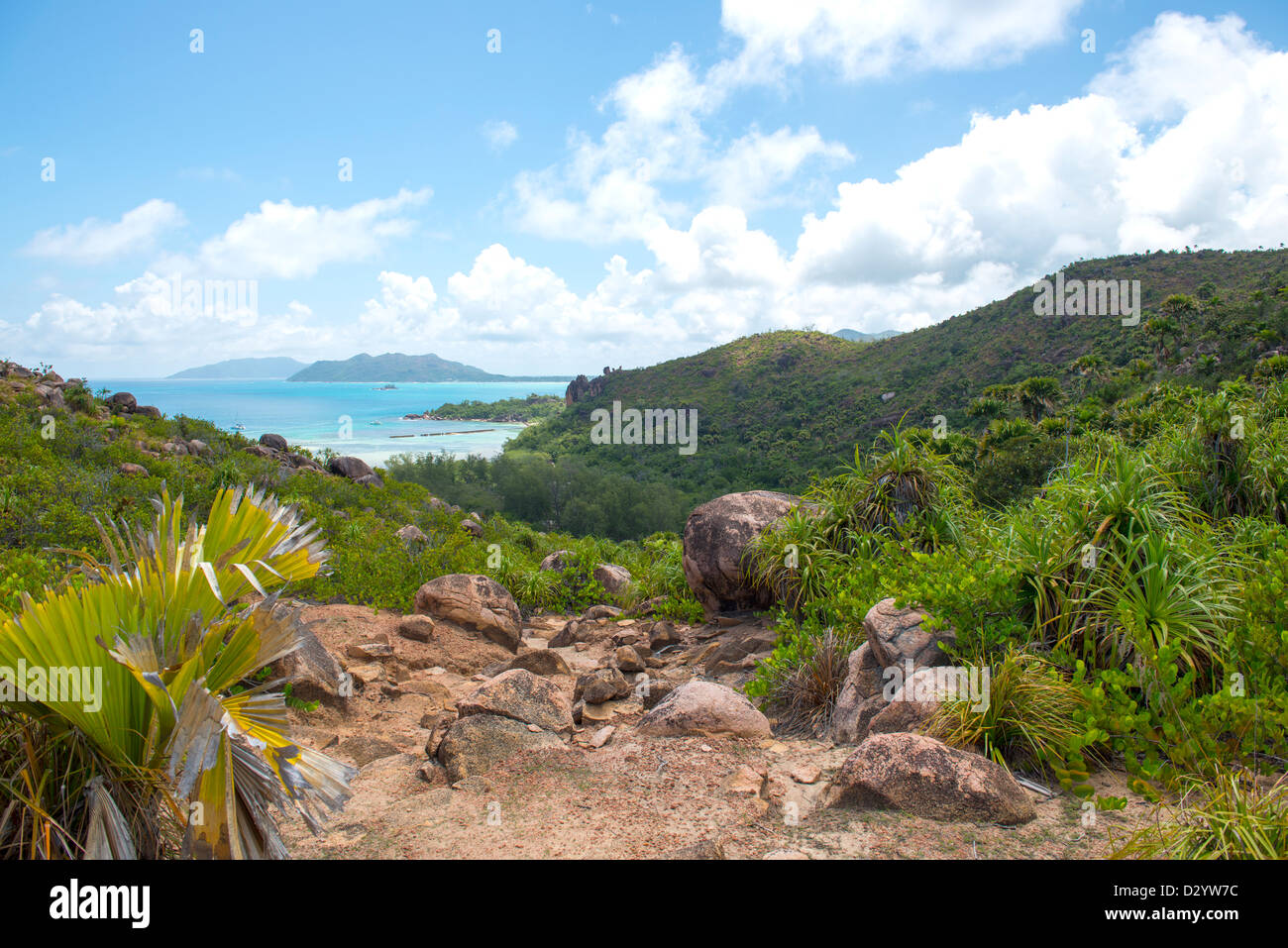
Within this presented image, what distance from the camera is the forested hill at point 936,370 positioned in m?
30.8

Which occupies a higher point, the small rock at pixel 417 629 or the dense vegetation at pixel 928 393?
the dense vegetation at pixel 928 393

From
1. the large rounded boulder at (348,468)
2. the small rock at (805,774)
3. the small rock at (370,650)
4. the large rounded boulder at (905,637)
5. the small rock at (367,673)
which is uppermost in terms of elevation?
the large rounded boulder at (348,468)

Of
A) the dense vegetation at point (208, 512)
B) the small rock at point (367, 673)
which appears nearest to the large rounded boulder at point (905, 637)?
the dense vegetation at point (208, 512)

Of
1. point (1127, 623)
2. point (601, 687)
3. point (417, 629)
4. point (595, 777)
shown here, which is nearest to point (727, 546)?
point (601, 687)

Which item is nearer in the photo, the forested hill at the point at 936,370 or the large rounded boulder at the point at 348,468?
the large rounded boulder at the point at 348,468

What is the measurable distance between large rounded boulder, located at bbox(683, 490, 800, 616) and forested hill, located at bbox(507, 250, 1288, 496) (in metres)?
18.2

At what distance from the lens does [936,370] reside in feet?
147

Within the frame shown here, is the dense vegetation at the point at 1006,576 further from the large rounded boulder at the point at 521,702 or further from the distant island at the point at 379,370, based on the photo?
the distant island at the point at 379,370

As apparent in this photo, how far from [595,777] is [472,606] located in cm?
510

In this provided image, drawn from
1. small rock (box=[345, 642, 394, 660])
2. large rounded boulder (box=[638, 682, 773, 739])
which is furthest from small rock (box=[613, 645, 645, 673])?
small rock (box=[345, 642, 394, 660])

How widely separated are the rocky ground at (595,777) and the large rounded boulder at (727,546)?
1.19 meters

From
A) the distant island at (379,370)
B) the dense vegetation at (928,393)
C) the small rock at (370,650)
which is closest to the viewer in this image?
the small rock at (370,650)

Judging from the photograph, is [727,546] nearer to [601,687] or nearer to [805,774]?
[601,687]
